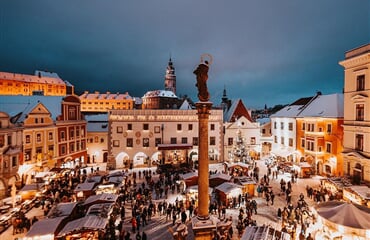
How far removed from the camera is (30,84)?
6919 centimetres

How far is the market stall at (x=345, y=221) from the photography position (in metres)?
11.7

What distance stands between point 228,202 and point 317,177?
15.8m

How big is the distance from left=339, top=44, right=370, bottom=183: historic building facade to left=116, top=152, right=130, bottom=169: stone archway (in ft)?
92.9

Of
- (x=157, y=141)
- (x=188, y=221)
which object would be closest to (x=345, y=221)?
(x=188, y=221)

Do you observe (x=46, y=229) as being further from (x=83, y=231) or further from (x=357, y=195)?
(x=357, y=195)

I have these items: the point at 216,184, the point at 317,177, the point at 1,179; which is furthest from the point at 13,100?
the point at 317,177

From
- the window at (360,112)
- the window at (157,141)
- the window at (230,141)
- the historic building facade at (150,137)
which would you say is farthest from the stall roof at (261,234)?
the window at (230,141)

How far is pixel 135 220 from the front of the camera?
15359 mm

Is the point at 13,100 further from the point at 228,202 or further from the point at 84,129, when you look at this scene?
the point at 228,202

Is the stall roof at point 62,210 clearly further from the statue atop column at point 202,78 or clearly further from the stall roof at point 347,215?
the stall roof at point 347,215

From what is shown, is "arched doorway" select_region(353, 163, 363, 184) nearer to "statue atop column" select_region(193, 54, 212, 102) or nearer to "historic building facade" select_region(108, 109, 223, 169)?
"historic building facade" select_region(108, 109, 223, 169)

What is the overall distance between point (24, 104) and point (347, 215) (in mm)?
34701

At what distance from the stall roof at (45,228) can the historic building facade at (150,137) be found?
21.6 m

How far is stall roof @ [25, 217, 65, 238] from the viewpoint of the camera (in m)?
11.9
